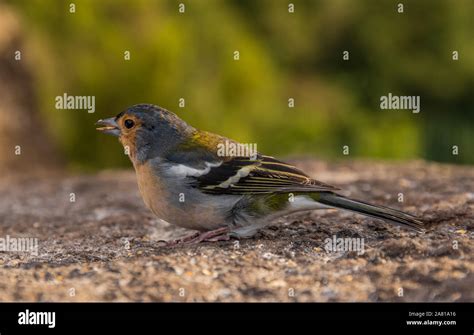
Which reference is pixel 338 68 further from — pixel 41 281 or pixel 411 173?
pixel 41 281

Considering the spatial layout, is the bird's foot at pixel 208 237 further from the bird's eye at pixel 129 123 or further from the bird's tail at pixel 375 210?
the bird's eye at pixel 129 123

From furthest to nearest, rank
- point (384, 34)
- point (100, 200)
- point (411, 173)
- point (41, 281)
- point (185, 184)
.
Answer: point (384, 34), point (411, 173), point (100, 200), point (185, 184), point (41, 281)

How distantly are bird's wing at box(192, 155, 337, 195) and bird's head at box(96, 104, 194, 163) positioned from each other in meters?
0.46

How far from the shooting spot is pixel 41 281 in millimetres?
4828

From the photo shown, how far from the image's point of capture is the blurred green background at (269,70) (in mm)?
12133

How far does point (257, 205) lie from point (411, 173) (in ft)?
13.8

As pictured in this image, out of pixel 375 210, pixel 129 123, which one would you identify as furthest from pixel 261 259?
pixel 129 123

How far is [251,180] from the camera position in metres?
5.62

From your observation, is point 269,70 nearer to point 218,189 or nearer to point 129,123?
point 129,123

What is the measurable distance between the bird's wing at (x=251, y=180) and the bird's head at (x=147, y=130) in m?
0.46

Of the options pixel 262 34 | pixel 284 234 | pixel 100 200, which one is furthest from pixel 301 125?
pixel 284 234

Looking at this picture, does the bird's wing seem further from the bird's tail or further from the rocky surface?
the rocky surface

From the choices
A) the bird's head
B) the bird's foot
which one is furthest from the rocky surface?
the bird's head

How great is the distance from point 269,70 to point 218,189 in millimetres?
9800
